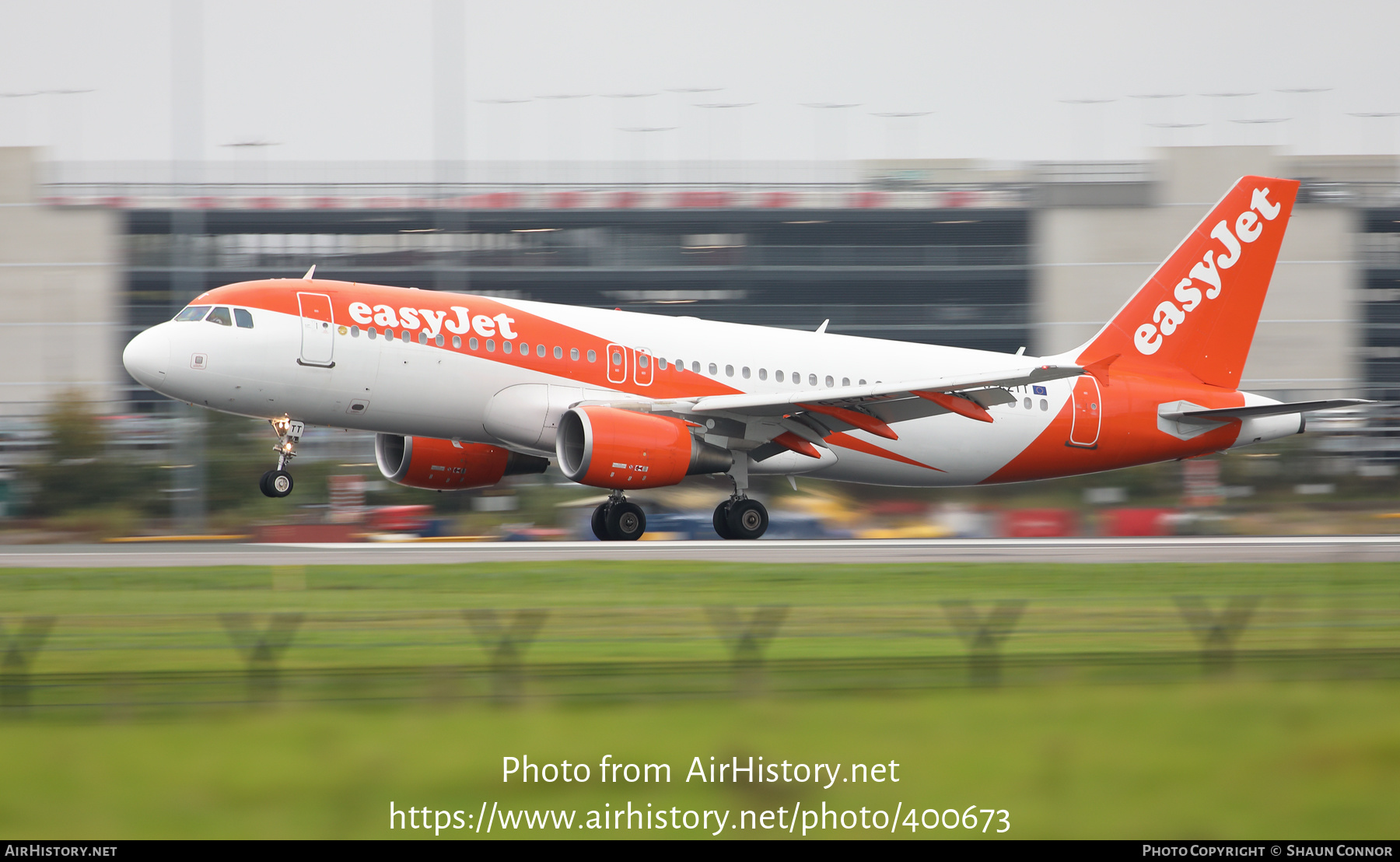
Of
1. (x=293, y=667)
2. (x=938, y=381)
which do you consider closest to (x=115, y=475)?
(x=938, y=381)

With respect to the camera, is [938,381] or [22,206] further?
[22,206]

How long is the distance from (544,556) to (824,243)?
44.9 metres

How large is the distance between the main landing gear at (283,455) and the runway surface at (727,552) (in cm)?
98

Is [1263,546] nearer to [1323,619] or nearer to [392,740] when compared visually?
[1323,619]

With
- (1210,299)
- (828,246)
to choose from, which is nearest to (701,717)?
(1210,299)

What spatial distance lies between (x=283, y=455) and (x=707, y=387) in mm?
7309

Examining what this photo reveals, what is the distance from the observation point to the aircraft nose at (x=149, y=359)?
2062cm

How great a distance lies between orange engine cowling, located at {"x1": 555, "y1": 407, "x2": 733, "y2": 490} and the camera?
20.9 m

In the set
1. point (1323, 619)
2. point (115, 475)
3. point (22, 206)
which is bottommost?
point (115, 475)

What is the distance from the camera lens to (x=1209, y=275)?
2673cm

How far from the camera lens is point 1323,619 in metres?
10.8

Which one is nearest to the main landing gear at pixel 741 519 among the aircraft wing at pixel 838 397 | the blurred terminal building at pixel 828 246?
the aircraft wing at pixel 838 397

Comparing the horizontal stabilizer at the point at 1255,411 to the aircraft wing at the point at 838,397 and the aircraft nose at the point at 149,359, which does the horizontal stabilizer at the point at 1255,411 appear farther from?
the aircraft nose at the point at 149,359

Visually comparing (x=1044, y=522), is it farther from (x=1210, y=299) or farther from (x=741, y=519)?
(x=741, y=519)
